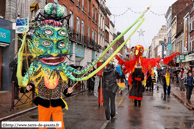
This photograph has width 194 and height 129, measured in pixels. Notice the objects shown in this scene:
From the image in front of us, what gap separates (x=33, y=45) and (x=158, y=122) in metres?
4.75

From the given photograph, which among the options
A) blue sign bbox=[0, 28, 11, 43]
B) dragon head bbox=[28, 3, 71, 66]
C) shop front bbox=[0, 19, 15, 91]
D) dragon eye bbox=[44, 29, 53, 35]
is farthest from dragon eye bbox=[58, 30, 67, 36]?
shop front bbox=[0, 19, 15, 91]

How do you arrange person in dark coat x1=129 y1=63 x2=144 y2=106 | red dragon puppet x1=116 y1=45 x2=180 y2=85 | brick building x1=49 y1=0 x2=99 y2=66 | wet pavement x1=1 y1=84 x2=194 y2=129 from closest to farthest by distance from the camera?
wet pavement x1=1 y1=84 x2=194 y2=129 → person in dark coat x1=129 y1=63 x2=144 y2=106 → red dragon puppet x1=116 y1=45 x2=180 y2=85 → brick building x1=49 y1=0 x2=99 y2=66

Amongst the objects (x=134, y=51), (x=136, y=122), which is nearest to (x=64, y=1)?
(x=134, y=51)

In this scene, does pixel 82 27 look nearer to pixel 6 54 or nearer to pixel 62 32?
pixel 6 54

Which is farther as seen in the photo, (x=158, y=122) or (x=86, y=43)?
(x=86, y=43)

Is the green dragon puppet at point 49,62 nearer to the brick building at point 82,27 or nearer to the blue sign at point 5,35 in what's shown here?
the blue sign at point 5,35

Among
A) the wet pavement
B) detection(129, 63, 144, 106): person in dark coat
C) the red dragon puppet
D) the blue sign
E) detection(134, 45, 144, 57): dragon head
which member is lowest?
the wet pavement

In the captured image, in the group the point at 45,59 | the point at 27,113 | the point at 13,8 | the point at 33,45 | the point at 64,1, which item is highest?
the point at 64,1

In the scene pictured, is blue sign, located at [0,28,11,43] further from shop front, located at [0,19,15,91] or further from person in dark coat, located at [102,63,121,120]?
person in dark coat, located at [102,63,121,120]

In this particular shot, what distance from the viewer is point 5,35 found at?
14750 mm

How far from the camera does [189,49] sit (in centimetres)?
3553

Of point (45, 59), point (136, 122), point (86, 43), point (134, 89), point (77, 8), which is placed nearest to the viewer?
point (45, 59)

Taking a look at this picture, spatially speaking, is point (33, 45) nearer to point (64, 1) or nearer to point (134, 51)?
point (134, 51)

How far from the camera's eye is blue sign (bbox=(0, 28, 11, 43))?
14.3m
